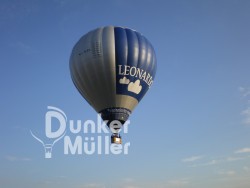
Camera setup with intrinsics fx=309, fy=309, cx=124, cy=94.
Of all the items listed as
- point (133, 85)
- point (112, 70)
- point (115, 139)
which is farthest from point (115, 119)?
point (112, 70)

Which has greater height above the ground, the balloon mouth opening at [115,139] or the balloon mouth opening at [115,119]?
the balloon mouth opening at [115,119]

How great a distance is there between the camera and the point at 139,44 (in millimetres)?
27609

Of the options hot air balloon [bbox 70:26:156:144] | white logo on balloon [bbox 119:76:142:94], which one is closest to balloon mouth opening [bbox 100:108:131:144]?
hot air balloon [bbox 70:26:156:144]

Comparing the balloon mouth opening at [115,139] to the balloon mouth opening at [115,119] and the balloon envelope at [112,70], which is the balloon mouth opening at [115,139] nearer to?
the balloon mouth opening at [115,119]

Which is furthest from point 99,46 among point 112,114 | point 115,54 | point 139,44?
point 112,114

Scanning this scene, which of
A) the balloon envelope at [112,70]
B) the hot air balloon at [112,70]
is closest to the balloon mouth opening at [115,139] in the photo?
the hot air balloon at [112,70]

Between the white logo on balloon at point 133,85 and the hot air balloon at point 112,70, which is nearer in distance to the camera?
the hot air balloon at point 112,70

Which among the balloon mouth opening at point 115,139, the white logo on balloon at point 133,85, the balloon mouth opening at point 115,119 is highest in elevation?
the white logo on balloon at point 133,85

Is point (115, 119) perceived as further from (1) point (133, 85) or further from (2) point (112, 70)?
(2) point (112, 70)

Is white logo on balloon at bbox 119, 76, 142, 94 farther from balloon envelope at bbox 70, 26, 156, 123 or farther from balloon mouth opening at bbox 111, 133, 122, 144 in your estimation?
balloon mouth opening at bbox 111, 133, 122, 144

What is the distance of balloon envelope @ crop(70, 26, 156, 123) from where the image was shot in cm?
2647

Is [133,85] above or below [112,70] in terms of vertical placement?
below

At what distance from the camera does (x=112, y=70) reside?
26.4 m

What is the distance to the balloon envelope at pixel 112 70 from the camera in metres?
26.5
